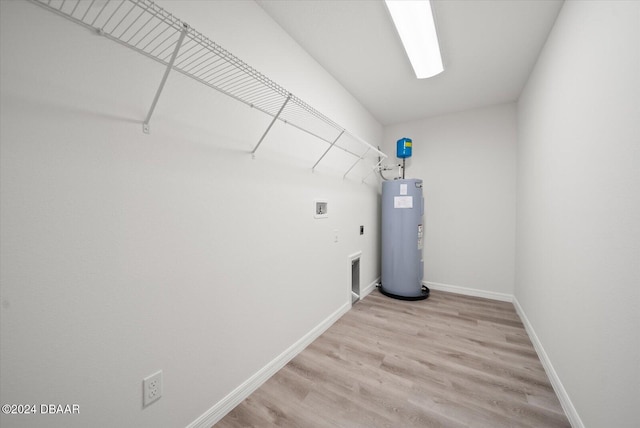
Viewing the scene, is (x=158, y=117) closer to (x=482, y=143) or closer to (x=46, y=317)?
(x=46, y=317)

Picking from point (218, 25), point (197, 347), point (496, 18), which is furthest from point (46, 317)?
point (496, 18)

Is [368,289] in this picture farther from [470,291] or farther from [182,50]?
[182,50]

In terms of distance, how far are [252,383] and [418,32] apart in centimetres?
267

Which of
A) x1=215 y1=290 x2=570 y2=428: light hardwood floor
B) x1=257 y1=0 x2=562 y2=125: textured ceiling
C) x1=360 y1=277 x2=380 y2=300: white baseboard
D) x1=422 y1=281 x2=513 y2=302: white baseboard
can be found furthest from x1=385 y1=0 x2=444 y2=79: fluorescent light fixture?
x1=422 y1=281 x2=513 y2=302: white baseboard

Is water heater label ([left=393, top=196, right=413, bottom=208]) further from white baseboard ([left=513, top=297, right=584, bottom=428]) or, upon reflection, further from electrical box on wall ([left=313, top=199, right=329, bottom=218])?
white baseboard ([left=513, top=297, right=584, bottom=428])

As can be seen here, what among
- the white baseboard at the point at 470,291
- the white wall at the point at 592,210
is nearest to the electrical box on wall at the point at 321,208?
the white wall at the point at 592,210

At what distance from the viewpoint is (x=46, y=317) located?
768 mm

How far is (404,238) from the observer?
3059 mm

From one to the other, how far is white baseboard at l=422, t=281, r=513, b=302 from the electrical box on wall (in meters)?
2.34

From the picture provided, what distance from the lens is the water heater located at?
119 inches

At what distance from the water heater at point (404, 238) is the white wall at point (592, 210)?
1.27 m

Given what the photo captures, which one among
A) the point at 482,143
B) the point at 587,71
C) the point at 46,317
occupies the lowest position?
the point at 46,317

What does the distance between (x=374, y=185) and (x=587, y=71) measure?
2.41m

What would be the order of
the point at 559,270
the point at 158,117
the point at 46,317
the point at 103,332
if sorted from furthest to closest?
the point at 559,270, the point at 158,117, the point at 103,332, the point at 46,317
